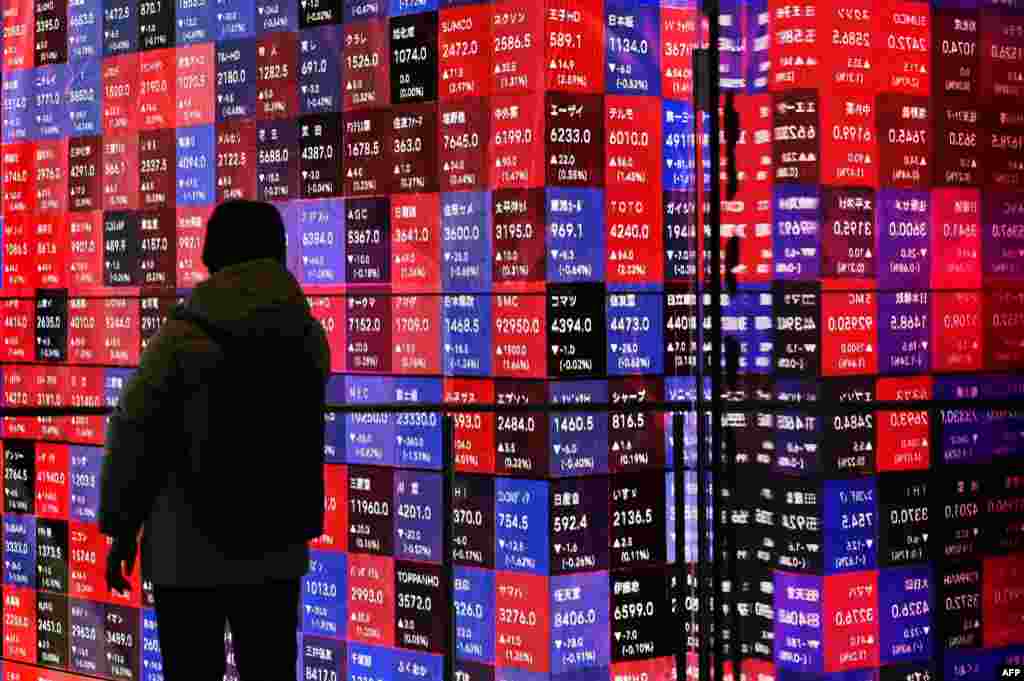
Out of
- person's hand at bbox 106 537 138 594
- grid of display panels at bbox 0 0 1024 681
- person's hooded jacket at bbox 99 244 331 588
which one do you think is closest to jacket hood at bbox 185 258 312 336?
person's hooded jacket at bbox 99 244 331 588

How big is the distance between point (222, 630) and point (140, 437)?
29 cm

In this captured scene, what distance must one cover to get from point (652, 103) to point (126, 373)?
5.09 ft

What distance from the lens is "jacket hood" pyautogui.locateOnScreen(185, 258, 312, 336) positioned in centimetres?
197

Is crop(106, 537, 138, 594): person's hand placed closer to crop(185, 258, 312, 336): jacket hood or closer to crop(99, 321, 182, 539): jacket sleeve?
crop(99, 321, 182, 539): jacket sleeve

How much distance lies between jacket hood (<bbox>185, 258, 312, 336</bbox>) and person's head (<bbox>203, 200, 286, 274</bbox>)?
1cm

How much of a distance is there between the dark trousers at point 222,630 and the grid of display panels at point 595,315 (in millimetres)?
1037

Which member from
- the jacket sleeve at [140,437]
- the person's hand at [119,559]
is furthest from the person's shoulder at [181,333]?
the person's hand at [119,559]

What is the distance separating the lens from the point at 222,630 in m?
2.03

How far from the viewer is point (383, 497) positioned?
3543mm

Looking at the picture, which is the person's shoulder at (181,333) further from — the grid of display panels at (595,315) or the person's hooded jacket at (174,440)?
the grid of display panels at (595,315)

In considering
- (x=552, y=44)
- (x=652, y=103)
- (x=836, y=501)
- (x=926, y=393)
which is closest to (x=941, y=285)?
(x=926, y=393)

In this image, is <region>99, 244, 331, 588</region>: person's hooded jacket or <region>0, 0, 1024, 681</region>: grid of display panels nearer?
<region>99, 244, 331, 588</region>: person's hooded jacket

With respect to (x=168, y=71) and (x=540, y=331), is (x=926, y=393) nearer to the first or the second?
(x=540, y=331)

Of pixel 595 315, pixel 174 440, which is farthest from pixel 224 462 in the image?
pixel 595 315
